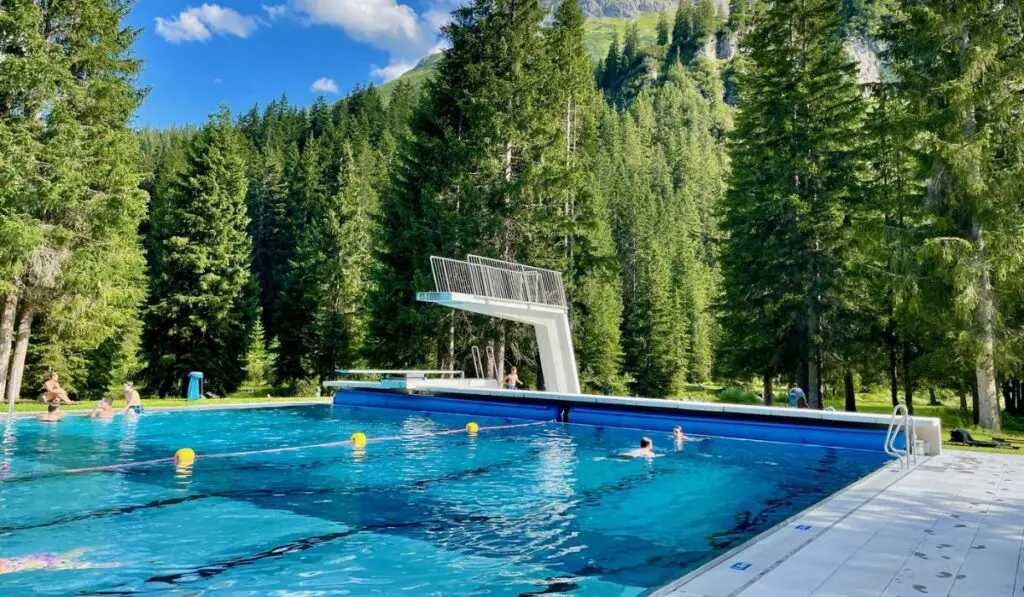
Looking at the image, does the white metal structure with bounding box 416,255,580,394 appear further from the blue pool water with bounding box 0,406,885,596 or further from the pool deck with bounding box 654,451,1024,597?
the pool deck with bounding box 654,451,1024,597

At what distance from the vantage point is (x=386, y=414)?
21.3 m

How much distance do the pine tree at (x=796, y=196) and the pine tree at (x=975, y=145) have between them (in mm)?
4596

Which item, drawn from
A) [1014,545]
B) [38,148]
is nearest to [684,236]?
[38,148]

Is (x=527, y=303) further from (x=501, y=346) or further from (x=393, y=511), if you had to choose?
(x=393, y=511)

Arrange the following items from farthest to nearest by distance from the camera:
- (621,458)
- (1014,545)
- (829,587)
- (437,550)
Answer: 1. (621,458)
2. (437,550)
3. (1014,545)
4. (829,587)

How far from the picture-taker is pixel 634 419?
17719 millimetres

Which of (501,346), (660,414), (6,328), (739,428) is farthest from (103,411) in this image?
(739,428)

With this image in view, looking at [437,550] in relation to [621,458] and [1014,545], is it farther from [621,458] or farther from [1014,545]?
[621,458]

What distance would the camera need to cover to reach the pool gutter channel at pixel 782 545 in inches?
179

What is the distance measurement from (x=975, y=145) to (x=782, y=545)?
15859mm

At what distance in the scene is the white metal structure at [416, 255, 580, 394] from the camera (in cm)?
2005

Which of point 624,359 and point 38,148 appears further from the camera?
point 624,359

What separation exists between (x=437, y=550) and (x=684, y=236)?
7018cm

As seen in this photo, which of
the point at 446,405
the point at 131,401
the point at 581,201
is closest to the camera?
the point at 131,401
